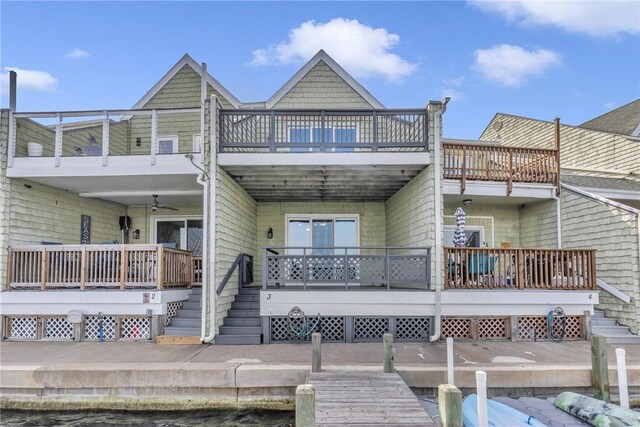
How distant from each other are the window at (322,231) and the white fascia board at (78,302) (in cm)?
450

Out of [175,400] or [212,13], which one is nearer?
[175,400]

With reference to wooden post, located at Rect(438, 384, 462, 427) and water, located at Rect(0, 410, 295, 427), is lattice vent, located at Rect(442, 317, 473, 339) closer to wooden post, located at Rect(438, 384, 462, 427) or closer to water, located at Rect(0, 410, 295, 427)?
water, located at Rect(0, 410, 295, 427)

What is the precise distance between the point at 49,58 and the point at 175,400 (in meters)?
12.8

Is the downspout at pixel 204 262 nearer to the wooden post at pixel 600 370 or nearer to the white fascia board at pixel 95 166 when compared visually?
the white fascia board at pixel 95 166

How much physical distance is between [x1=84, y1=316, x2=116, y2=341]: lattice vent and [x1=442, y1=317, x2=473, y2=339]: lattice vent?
743 cm

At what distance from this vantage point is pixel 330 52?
1259 centimetres

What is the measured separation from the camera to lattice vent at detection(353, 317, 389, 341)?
867 cm

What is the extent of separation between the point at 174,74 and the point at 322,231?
6.93 meters

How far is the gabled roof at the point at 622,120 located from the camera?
15.1 metres

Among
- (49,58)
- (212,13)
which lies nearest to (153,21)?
(212,13)

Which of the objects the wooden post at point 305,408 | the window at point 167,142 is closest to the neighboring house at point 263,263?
the window at point 167,142

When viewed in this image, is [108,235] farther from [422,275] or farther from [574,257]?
[574,257]

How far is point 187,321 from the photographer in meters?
9.02

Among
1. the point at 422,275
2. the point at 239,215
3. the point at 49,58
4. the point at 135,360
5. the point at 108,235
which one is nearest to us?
the point at 135,360
